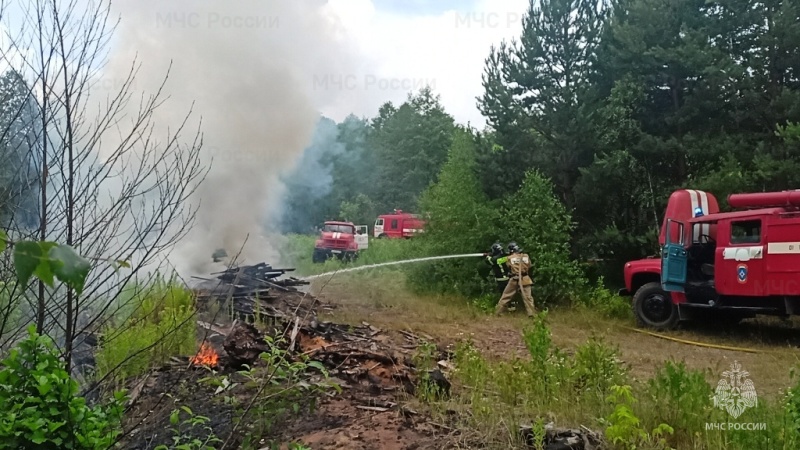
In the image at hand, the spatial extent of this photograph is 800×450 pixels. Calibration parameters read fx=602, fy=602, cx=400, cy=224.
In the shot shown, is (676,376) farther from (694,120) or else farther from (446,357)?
(694,120)

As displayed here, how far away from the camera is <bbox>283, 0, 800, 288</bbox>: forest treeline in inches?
470

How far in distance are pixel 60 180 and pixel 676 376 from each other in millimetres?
3881

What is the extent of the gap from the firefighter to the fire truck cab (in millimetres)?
6911

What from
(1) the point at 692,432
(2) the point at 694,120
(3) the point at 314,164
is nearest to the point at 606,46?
(2) the point at 694,120

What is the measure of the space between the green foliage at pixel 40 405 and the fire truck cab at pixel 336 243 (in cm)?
1646

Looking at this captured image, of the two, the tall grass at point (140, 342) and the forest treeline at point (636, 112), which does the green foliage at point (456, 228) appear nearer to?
the forest treeline at point (636, 112)

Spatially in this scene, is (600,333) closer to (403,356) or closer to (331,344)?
(403,356)

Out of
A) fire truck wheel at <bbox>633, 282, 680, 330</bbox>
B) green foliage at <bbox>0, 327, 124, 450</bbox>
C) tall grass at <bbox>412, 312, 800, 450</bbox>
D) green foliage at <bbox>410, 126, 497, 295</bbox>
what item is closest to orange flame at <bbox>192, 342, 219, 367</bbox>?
tall grass at <bbox>412, 312, 800, 450</bbox>

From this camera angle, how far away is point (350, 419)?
14.3 ft

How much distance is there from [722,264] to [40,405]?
873cm

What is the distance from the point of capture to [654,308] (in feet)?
32.6

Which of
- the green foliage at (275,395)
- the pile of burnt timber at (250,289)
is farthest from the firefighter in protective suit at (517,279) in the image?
the green foliage at (275,395)

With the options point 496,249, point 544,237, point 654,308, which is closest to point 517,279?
point 496,249

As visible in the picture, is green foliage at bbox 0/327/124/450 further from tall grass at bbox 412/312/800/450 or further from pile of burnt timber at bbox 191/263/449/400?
tall grass at bbox 412/312/800/450
